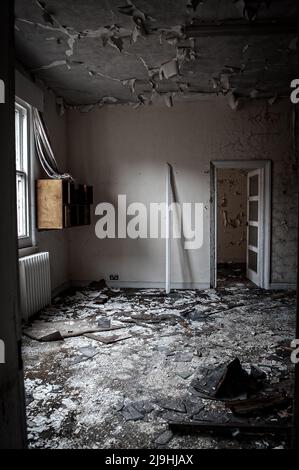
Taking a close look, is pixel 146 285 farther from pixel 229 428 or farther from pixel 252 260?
pixel 229 428

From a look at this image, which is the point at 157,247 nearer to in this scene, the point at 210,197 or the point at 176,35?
the point at 210,197

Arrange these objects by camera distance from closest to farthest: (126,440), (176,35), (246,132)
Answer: (126,440) → (176,35) → (246,132)

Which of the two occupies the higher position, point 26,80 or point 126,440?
point 26,80

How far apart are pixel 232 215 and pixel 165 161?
3.46 m

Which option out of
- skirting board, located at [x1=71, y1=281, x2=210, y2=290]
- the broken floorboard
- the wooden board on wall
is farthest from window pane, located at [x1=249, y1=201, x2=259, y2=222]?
the broken floorboard

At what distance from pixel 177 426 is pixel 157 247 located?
13.5 feet

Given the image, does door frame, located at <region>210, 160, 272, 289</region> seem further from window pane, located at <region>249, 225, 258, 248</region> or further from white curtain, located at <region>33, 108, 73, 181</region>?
white curtain, located at <region>33, 108, 73, 181</region>

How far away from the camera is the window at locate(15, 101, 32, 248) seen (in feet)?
14.5

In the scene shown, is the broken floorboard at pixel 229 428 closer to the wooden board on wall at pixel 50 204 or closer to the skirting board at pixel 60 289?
the wooden board on wall at pixel 50 204

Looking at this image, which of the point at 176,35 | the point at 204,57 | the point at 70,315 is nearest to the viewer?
the point at 176,35

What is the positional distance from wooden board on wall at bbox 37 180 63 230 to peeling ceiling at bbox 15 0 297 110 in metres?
1.59

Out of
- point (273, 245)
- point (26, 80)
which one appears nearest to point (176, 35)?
point (26, 80)

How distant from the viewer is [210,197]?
5949mm

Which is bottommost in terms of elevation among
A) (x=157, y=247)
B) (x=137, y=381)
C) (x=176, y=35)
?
(x=137, y=381)
